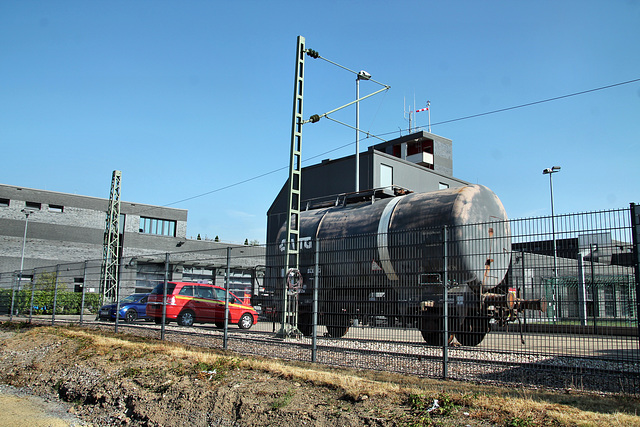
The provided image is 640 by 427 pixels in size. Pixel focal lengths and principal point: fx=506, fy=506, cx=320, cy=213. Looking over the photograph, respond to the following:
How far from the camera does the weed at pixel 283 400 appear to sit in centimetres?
557

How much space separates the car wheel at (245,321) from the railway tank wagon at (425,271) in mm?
4921

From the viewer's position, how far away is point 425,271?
812cm

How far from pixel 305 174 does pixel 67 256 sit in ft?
71.0

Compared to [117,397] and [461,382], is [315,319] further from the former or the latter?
[117,397]

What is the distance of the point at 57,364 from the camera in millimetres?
9062

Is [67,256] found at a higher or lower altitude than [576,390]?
higher

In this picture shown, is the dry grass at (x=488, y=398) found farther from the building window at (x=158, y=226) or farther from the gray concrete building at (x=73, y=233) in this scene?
the building window at (x=158, y=226)

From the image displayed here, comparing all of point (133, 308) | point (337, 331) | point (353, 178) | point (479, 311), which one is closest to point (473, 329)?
point (479, 311)

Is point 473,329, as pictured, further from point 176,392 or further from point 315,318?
point 176,392

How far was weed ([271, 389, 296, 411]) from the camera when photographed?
5.57 metres

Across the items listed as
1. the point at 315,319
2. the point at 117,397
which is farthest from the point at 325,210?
the point at 117,397

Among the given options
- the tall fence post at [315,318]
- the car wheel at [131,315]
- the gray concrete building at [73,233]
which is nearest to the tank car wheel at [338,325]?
the tall fence post at [315,318]

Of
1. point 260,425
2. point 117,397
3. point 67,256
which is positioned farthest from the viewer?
point 67,256

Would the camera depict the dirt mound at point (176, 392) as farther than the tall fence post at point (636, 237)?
No
